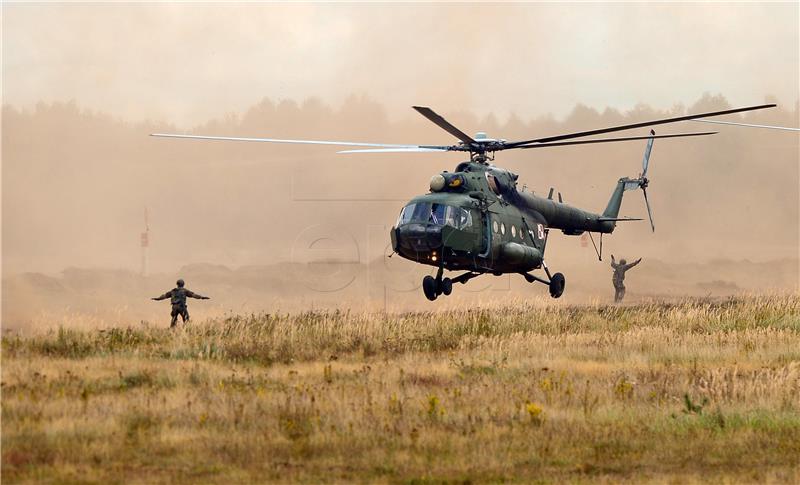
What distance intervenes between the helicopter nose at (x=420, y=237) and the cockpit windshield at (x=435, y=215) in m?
0.17

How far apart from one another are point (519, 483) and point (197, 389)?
6323mm

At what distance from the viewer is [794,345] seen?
22672 millimetres

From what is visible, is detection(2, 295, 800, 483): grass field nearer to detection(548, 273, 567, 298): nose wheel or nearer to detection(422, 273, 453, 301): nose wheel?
detection(422, 273, 453, 301): nose wheel

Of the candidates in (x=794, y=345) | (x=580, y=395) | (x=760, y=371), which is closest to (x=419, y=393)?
(x=580, y=395)

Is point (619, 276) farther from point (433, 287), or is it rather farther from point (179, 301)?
point (179, 301)

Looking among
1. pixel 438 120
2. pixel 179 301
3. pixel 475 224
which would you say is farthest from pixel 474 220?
pixel 179 301

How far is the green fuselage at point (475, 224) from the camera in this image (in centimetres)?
2667

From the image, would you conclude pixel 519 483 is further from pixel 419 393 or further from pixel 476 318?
A: pixel 476 318

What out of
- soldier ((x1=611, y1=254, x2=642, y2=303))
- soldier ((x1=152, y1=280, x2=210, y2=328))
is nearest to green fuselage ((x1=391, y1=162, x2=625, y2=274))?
soldier ((x1=152, y1=280, x2=210, y2=328))

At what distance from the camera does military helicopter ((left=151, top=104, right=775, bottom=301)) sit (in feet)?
87.2

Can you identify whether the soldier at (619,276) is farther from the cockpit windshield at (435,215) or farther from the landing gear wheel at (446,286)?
the cockpit windshield at (435,215)

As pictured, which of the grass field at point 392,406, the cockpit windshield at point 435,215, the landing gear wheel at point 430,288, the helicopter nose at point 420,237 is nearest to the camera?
the grass field at point 392,406

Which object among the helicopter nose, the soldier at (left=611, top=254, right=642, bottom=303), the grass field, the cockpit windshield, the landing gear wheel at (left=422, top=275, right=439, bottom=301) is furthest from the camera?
the soldier at (left=611, top=254, right=642, bottom=303)

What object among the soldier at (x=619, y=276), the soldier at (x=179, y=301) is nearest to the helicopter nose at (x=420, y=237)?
the soldier at (x=179, y=301)
